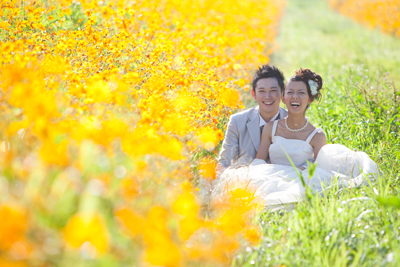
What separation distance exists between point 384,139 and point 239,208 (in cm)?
220

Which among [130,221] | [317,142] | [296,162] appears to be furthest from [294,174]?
[130,221]

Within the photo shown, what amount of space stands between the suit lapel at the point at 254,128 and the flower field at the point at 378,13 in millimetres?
12740

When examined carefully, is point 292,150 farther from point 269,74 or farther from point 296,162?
point 269,74

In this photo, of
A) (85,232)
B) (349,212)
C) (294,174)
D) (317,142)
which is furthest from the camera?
(317,142)

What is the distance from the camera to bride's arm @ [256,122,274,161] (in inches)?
137

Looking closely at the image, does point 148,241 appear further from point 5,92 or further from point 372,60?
point 372,60

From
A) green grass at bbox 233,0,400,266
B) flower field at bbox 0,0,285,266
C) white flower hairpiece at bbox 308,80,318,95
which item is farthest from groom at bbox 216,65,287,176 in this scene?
green grass at bbox 233,0,400,266

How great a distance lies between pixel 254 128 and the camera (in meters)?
3.57

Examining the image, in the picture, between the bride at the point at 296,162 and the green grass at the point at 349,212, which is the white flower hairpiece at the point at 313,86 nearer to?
the bride at the point at 296,162

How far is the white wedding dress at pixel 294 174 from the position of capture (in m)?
2.67

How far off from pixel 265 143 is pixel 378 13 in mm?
16059

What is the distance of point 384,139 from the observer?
11.8 feet

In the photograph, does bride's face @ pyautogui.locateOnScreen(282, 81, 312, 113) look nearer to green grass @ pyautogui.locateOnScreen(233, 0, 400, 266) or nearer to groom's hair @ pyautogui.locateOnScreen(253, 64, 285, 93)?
groom's hair @ pyautogui.locateOnScreen(253, 64, 285, 93)

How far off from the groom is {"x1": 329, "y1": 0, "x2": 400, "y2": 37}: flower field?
1262 centimetres
